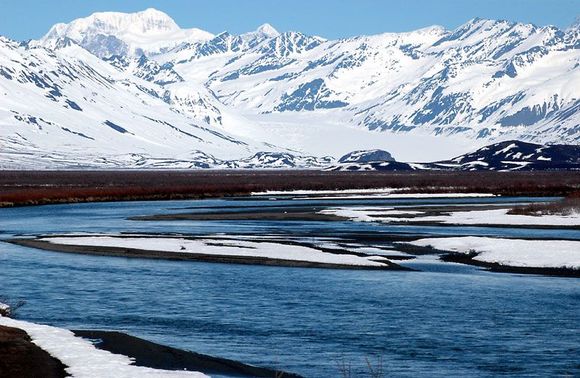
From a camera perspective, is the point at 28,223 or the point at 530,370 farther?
the point at 28,223

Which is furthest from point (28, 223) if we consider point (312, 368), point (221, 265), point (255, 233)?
point (312, 368)

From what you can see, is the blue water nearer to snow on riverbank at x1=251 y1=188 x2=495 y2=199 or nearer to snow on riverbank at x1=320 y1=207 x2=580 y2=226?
snow on riverbank at x1=320 y1=207 x2=580 y2=226

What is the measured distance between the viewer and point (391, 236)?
7750cm

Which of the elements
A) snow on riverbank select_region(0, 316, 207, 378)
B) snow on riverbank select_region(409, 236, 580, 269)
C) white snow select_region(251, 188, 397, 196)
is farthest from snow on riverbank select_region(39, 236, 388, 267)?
white snow select_region(251, 188, 397, 196)

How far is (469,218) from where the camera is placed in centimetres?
9381

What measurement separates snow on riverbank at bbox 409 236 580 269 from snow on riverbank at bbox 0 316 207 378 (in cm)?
2880

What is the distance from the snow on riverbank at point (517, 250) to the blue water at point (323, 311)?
3.21m

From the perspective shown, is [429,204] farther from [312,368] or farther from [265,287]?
[312,368]

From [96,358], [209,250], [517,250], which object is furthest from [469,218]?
[96,358]

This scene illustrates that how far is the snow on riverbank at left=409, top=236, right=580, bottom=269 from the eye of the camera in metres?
56.7

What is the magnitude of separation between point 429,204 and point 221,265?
70581 millimetres

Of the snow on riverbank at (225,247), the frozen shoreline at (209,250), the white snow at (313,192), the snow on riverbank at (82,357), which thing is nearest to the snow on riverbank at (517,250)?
the frozen shoreline at (209,250)

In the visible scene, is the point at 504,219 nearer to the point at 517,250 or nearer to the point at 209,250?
the point at 517,250

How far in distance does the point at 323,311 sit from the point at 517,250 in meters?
22.5
